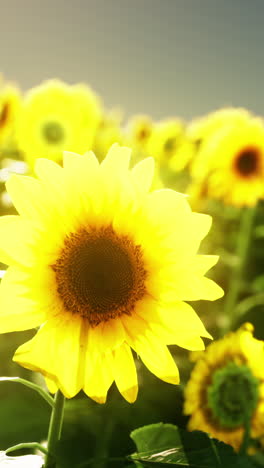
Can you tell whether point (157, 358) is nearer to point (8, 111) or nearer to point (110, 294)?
point (110, 294)

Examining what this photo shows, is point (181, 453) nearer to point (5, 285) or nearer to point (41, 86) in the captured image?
point (5, 285)

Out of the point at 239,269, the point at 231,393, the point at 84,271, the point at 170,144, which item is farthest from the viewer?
the point at 170,144

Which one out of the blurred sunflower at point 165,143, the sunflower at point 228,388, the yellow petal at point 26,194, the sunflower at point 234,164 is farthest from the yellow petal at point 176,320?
the blurred sunflower at point 165,143

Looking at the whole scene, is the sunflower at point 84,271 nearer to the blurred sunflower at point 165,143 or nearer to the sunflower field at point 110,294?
the sunflower field at point 110,294

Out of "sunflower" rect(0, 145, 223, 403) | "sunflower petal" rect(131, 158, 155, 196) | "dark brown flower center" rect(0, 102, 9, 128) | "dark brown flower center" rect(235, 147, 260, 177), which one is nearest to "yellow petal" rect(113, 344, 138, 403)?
"sunflower" rect(0, 145, 223, 403)

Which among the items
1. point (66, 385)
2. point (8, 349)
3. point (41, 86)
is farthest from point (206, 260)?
point (41, 86)

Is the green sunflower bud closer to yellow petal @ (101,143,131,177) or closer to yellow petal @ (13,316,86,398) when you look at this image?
yellow petal @ (13,316,86,398)

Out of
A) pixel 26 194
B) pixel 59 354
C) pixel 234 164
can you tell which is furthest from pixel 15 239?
pixel 234 164

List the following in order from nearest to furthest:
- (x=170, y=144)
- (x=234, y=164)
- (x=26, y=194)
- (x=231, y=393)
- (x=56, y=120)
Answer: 1. (x=26, y=194)
2. (x=231, y=393)
3. (x=234, y=164)
4. (x=56, y=120)
5. (x=170, y=144)
